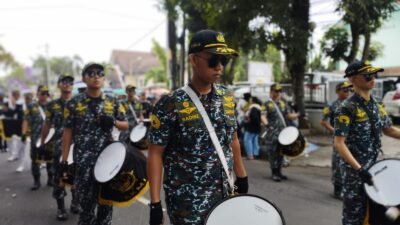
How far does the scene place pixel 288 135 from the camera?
730cm

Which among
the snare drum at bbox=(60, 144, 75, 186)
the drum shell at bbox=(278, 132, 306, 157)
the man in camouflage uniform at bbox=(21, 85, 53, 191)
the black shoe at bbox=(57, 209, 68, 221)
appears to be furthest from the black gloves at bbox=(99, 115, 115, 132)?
the drum shell at bbox=(278, 132, 306, 157)

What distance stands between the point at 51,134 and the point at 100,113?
2.78m

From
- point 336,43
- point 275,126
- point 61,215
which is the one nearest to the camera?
point 61,215

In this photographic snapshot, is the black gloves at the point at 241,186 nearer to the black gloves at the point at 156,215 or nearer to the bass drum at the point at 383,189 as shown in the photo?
the black gloves at the point at 156,215

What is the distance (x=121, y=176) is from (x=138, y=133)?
4339 millimetres

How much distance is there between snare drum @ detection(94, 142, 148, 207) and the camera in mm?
3807

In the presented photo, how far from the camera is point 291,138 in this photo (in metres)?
7.20

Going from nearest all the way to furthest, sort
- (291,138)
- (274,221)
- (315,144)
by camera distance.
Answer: (274,221)
(291,138)
(315,144)

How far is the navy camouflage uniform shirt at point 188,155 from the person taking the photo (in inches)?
99.3

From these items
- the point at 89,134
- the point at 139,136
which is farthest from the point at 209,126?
the point at 139,136

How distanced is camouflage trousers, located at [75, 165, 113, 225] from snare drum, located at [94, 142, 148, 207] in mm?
156

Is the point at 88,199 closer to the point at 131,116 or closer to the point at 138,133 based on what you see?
the point at 138,133

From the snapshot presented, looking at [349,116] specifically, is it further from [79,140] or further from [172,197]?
[79,140]

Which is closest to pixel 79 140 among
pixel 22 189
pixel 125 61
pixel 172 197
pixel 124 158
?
pixel 124 158
